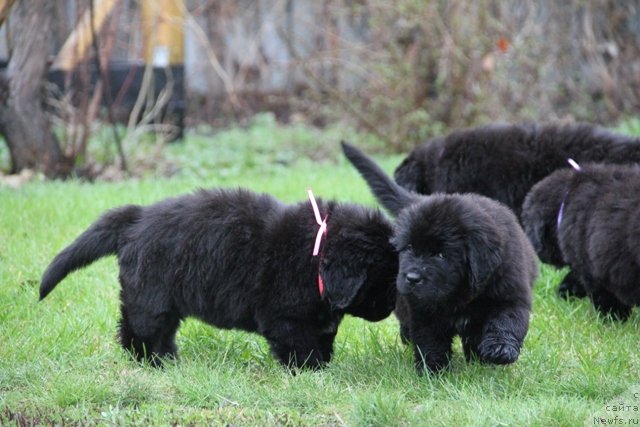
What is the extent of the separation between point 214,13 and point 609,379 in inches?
465

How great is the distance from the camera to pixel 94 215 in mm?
7035

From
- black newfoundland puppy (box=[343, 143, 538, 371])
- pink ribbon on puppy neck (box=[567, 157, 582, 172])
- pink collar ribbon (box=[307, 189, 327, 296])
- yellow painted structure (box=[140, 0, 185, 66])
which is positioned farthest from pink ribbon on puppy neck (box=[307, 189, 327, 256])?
yellow painted structure (box=[140, 0, 185, 66])

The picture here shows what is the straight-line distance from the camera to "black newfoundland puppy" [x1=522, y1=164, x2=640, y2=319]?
Answer: 15.4ft

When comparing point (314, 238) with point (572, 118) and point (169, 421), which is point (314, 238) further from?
point (572, 118)

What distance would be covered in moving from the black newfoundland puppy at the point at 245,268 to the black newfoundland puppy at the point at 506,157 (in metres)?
2.43

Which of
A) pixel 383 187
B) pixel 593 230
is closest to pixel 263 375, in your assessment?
pixel 383 187

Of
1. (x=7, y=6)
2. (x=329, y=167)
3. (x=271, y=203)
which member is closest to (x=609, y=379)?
(x=271, y=203)

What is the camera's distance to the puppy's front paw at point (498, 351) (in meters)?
3.80

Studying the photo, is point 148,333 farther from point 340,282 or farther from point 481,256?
point 481,256

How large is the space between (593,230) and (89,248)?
2613 mm

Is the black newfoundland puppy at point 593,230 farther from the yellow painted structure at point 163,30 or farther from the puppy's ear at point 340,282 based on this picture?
the yellow painted structure at point 163,30

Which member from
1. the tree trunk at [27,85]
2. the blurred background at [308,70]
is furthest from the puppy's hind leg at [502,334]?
the tree trunk at [27,85]

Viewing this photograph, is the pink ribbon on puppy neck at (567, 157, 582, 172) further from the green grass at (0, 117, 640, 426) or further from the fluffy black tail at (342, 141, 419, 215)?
the fluffy black tail at (342, 141, 419, 215)

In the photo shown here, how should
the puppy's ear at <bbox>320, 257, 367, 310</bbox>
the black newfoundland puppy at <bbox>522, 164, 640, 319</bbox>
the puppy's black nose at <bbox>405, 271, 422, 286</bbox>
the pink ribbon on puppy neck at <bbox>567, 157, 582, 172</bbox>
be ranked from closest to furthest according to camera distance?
the puppy's black nose at <bbox>405, 271, 422, 286</bbox>
the puppy's ear at <bbox>320, 257, 367, 310</bbox>
the black newfoundland puppy at <bbox>522, 164, 640, 319</bbox>
the pink ribbon on puppy neck at <bbox>567, 157, 582, 172</bbox>
